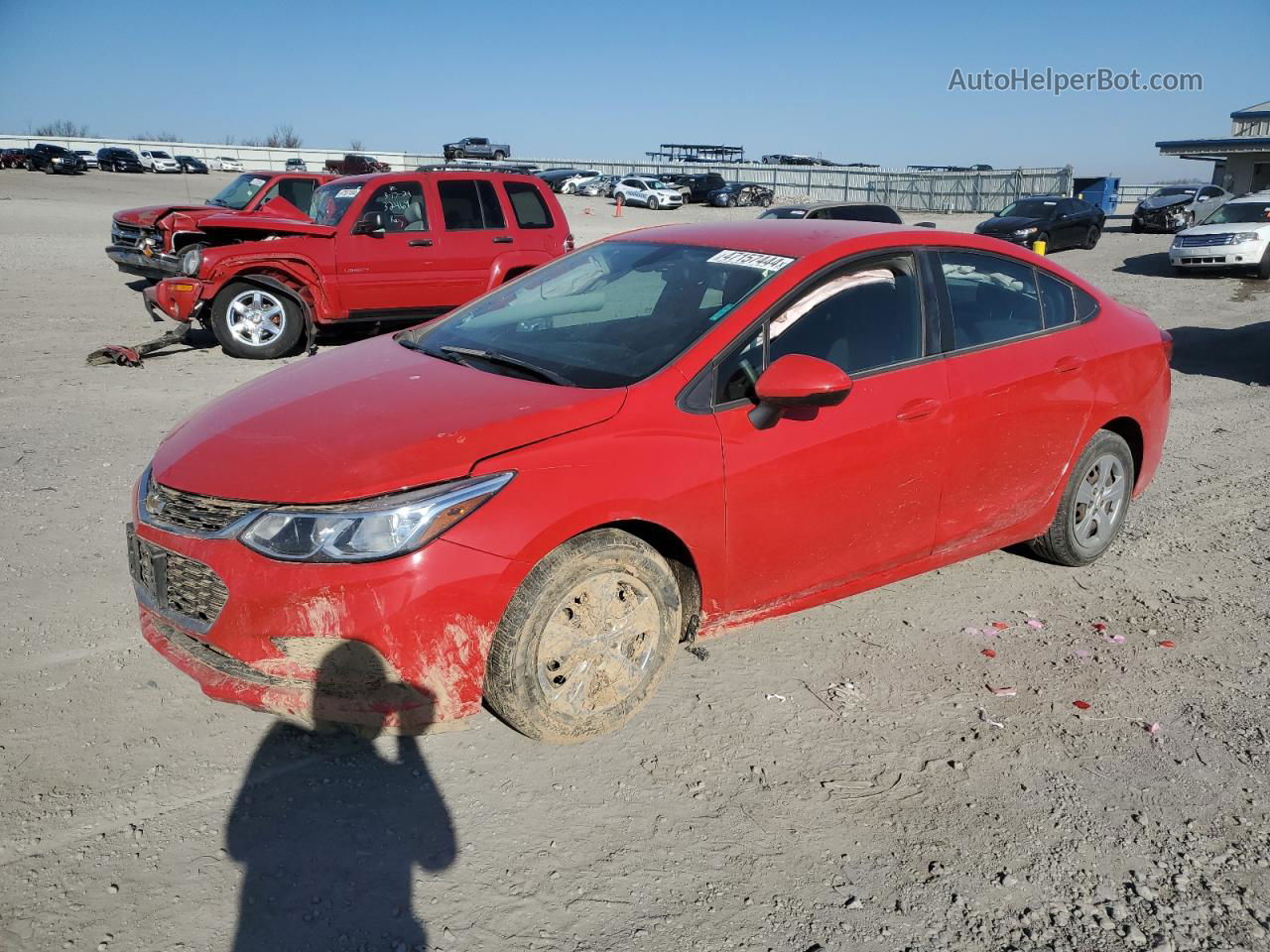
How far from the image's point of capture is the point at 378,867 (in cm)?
274

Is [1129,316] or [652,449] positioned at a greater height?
[1129,316]

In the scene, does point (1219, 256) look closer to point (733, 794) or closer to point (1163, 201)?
point (1163, 201)

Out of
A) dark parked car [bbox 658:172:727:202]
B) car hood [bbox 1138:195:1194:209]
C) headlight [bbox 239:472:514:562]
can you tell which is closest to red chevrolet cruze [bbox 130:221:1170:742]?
headlight [bbox 239:472:514:562]

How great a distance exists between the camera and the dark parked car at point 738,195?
45.4m

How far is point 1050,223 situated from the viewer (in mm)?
23641

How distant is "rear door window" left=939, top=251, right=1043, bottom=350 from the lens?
414 cm

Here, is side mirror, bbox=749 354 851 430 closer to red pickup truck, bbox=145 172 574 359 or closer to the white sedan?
red pickup truck, bbox=145 172 574 359

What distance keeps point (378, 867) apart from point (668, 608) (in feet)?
4.07

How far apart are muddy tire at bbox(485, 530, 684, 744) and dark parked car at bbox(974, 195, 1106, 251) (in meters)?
21.4

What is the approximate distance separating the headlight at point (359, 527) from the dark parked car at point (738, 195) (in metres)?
44.5

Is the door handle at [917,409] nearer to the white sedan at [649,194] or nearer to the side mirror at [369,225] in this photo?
the side mirror at [369,225]

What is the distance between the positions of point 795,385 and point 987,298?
1.50 metres

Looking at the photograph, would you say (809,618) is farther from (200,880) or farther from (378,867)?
(200,880)

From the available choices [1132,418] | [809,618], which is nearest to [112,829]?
[809,618]
